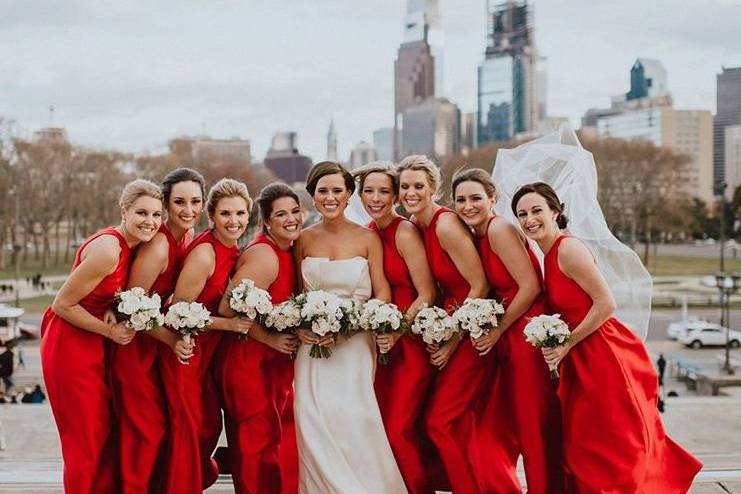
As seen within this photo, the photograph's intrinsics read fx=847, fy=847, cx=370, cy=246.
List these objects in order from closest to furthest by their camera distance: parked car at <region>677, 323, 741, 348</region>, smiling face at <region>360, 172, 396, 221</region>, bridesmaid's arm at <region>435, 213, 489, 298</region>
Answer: bridesmaid's arm at <region>435, 213, 489, 298</region> → smiling face at <region>360, 172, 396, 221</region> → parked car at <region>677, 323, 741, 348</region>

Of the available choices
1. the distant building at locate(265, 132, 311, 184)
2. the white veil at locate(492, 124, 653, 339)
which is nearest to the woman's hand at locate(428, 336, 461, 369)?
the white veil at locate(492, 124, 653, 339)

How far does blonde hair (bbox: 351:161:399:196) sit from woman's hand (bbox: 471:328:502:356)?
1.20 metres

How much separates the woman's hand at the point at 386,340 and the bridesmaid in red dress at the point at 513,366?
562 mm

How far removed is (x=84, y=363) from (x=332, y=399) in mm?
1701

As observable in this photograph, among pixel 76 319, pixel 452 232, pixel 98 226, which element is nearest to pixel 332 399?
Result: pixel 452 232

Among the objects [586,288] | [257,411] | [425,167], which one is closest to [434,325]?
[586,288]

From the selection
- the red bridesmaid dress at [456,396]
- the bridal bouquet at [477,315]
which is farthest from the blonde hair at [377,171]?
the bridal bouquet at [477,315]

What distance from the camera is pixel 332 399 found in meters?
5.91

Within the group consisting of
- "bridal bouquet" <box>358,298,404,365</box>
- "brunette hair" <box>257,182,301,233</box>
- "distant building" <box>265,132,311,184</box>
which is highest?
"distant building" <box>265,132,311,184</box>

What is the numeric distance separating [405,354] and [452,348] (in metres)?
0.34

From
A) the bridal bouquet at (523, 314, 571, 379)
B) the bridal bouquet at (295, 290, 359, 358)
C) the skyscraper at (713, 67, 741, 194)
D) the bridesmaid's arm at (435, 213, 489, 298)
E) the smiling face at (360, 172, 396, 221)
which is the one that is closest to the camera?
the bridal bouquet at (523, 314, 571, 379)

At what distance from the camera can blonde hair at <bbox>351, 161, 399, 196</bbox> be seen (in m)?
6.12

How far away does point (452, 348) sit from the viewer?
232 inches

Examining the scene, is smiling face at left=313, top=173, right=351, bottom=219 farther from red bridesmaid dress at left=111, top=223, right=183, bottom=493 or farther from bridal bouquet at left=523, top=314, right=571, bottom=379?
bridal bouquet at left=523, top=314, right=571, bottom=379
